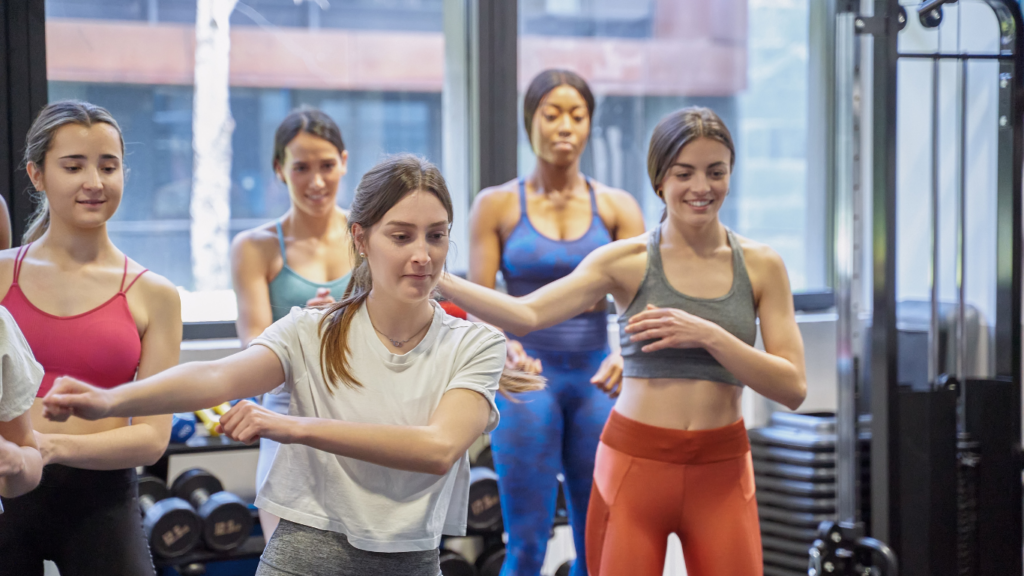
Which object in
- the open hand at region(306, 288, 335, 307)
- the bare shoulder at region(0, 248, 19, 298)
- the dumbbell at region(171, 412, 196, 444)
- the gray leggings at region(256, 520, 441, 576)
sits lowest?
the dumbbell at region(171, 412, 196, 444)

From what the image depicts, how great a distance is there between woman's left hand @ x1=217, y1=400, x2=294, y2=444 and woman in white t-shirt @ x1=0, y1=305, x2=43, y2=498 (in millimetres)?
301

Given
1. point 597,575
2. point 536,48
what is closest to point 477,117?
point 536,48

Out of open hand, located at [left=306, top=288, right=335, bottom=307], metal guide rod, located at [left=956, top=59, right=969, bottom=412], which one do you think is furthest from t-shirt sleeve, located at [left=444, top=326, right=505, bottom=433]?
metal guide rod, located at [left=956, top=59, right=969, bottom=412]

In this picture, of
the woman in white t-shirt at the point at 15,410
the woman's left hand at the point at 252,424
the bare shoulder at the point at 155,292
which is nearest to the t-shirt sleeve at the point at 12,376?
the woman in white t-shirt at the point at 15,410

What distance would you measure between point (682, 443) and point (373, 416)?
2.43 feet

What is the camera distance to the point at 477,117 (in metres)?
3.54

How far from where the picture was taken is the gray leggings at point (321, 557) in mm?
1464

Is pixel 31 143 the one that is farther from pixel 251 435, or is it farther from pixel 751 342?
pixel 751 342

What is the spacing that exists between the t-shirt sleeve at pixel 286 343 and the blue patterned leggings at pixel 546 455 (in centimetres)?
96

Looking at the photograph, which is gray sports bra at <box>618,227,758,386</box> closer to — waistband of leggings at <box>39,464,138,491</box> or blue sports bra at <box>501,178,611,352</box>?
blue sports bra at <box>501,178,611,352</box>

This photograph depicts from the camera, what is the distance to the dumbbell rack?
2680 millimetres

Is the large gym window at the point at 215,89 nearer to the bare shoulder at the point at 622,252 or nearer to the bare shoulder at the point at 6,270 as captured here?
the bare shoulder at the point at 6,270

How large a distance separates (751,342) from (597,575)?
62 centimetres

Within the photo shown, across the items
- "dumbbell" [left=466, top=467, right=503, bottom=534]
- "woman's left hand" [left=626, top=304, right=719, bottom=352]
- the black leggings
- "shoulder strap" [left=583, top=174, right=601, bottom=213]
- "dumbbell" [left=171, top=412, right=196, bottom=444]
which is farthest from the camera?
"dumbbell" [left=466, top=467, right=503, bottom=534]
